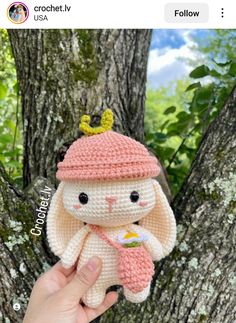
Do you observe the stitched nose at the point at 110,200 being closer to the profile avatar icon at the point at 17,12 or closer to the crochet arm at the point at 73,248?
the crochet arm at the point at 73,248

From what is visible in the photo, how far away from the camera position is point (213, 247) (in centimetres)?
98

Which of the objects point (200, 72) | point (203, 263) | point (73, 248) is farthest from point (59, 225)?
point (200, 72)

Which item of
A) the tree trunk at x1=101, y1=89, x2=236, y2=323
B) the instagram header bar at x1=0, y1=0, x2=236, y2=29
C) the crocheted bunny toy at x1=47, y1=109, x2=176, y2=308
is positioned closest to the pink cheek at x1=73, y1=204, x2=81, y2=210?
the crocheted bunny toy at x1=47, y1=109, x2=176, y2=308

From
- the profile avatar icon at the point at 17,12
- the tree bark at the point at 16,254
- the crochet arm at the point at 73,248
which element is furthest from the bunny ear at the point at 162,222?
the profile avatar icon at the point at 17,12

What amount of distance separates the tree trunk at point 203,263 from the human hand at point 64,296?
0.14 meters

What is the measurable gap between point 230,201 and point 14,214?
49 centimetres

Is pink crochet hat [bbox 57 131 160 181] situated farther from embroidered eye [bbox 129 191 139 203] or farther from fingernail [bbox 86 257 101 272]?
fingernail [bbox 86 257 101 272]

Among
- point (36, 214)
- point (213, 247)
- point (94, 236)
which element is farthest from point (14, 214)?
point (213, 247)

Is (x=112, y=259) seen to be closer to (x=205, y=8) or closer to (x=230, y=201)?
(x=230, y=201)

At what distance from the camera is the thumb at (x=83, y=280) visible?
0.78m

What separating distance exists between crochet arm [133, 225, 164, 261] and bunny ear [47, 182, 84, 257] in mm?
123

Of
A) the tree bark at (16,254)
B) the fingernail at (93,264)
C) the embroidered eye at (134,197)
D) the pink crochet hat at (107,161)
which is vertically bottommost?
the tree bark at (16,254)

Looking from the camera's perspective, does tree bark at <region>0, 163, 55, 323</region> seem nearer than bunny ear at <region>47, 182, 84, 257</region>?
No

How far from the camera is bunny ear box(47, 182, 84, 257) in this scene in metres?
0.83
